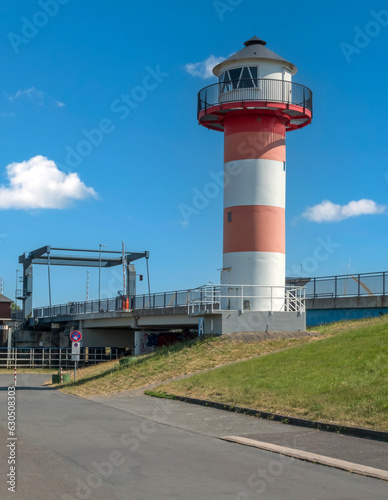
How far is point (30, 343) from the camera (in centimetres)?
6512

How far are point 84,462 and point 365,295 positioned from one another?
30098 mm

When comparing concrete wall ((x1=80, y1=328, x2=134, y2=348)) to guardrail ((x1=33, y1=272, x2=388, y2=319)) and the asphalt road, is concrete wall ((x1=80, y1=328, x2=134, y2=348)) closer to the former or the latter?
guardrail ((x1=33, y1=272, x2=388, y2=319))

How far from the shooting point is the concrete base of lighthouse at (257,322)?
109 ft

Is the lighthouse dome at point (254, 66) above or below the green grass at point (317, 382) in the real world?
above

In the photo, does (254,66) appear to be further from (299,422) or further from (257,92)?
(299,422)

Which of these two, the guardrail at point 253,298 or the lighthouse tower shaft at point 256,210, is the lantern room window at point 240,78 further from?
the guardrail at point 253,298

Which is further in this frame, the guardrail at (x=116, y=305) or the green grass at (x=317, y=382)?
the guardrail at (x=116, y=305)

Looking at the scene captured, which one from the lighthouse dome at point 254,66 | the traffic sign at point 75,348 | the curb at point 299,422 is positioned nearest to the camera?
the curb at point 299,422

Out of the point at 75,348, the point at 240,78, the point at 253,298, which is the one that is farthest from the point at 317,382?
the point at 240,78

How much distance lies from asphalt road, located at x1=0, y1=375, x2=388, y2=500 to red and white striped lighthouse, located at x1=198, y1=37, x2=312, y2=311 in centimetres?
1859

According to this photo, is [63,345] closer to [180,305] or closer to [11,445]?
[180,305]

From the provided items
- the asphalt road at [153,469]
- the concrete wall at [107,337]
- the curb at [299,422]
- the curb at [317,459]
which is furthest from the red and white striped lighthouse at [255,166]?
the concrete wall at [107,337]

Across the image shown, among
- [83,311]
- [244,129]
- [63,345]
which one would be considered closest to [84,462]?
[244,129]

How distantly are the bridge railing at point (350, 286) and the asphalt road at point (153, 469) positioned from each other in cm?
2488
